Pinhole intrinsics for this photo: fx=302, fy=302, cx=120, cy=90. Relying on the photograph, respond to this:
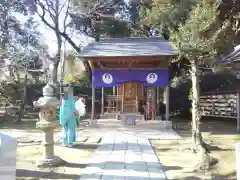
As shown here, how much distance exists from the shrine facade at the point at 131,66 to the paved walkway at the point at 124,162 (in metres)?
4.67

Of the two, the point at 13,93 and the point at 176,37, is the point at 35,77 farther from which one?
the point at 176,37

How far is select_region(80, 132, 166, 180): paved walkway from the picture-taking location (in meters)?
5.50

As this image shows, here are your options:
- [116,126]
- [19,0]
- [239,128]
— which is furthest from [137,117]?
[19,0]

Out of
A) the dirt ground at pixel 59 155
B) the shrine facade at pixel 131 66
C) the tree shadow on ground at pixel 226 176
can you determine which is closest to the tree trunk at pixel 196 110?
the tree shadow on ground at pixel 226 176

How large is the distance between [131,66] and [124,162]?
25.6ft

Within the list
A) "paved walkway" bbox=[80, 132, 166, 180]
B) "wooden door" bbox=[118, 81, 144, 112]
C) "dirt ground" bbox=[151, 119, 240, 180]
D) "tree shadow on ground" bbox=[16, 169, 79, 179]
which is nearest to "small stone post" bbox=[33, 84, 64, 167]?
"tree shadow on ground" bbox=[16, 169, 79, 179]

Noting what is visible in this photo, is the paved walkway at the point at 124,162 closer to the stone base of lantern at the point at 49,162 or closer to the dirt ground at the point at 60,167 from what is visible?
the dirt ground at the point at 60,167

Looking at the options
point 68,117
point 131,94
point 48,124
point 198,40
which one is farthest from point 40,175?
point 131,94

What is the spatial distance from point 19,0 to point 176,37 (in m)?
15.6

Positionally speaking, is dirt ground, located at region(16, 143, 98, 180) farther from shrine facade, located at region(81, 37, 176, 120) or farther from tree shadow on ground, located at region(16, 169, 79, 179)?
shrine facade, located at region(81, 37, 176, 120)

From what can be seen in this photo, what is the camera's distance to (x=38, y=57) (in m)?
20.5

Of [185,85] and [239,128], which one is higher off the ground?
[185,85]

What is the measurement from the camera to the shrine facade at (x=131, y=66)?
42.6 ft

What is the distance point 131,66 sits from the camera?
45.4ft
